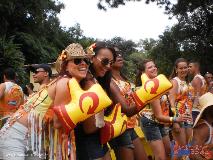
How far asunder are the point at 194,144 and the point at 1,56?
19879mm

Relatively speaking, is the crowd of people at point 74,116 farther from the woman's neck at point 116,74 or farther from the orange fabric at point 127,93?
the woman's neck at point 116,74

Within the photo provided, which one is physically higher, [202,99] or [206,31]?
[206,31]

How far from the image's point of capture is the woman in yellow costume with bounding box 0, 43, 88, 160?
3.85 metres

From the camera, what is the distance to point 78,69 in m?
3.84

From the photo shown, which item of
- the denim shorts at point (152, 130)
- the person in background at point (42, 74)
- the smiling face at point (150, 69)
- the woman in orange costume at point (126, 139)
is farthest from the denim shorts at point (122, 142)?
the person in background at point (42, 74)

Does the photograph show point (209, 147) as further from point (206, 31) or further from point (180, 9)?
point (206, 31)

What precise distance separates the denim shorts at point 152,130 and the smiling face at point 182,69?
1.48 meters

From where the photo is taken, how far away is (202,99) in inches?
155

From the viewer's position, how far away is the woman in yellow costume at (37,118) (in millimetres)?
3846

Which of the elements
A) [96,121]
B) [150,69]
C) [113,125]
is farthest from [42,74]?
[96,121]

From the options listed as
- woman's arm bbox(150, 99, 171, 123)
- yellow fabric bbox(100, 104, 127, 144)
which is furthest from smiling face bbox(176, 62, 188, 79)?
yellow fabric bbox(100, 104, 127, 144)

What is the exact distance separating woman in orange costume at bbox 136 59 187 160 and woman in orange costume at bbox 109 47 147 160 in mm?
579

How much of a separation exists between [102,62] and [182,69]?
3774 mm

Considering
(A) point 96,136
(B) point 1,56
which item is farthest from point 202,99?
(B) point 1,56
